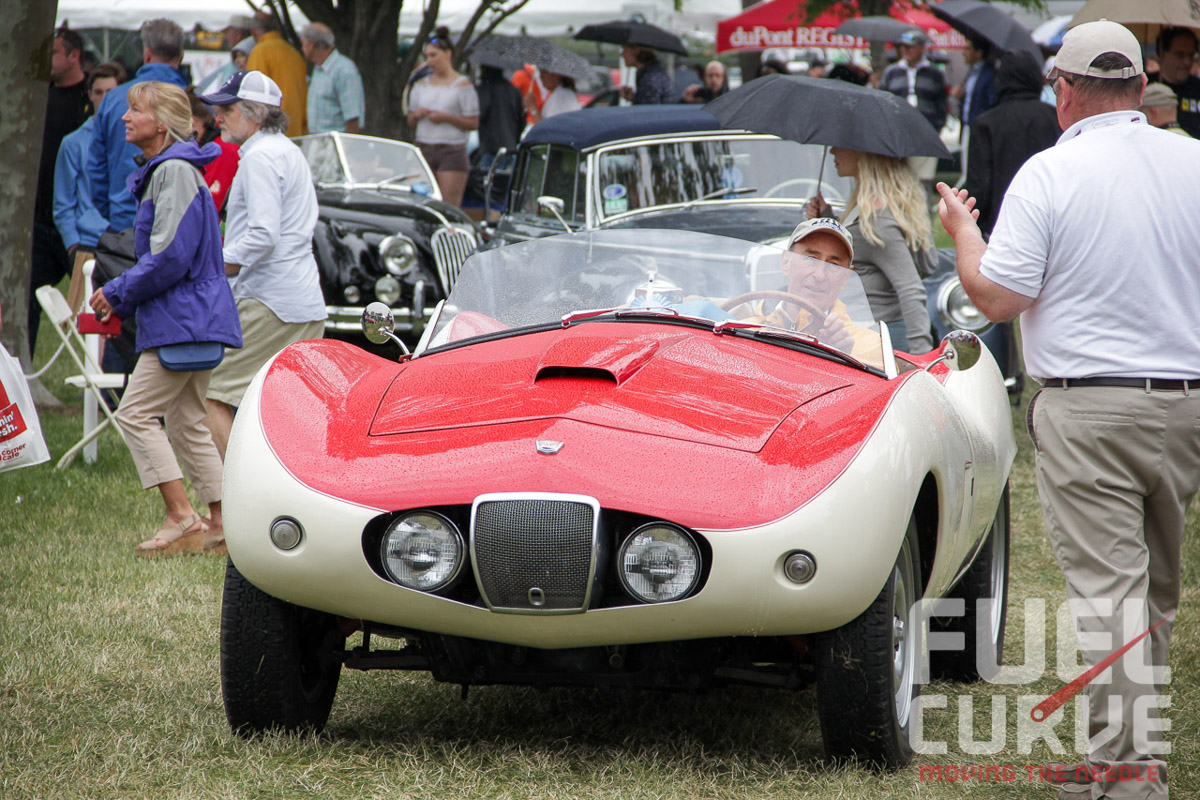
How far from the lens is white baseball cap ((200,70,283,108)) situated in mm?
6535

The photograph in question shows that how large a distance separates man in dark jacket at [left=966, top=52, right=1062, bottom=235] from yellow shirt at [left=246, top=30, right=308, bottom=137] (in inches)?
263

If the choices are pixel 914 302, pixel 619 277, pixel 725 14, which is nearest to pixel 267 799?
pixel 619 277

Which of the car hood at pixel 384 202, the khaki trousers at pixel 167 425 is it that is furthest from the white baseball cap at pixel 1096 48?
the car hood at pixel 384 202

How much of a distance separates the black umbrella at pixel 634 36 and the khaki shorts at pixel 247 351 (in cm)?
1271

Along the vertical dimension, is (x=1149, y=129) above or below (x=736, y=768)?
above

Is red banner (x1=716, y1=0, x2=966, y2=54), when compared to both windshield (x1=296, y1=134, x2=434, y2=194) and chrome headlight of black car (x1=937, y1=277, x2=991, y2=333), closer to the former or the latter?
windshield (x1=296, y1=134, x2=434, y2=194)

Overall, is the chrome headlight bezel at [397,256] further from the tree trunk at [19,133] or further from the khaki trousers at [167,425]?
the khaki trousers at [167,425]

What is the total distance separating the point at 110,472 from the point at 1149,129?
6.09 meters

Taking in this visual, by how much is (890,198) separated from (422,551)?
11.7 feet

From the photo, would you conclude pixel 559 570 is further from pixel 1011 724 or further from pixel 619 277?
pixel 1011 724

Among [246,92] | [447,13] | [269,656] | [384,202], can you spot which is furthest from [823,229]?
[447,13]

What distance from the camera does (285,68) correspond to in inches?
510

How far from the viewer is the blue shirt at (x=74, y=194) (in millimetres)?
9156

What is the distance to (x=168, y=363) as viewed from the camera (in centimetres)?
592
